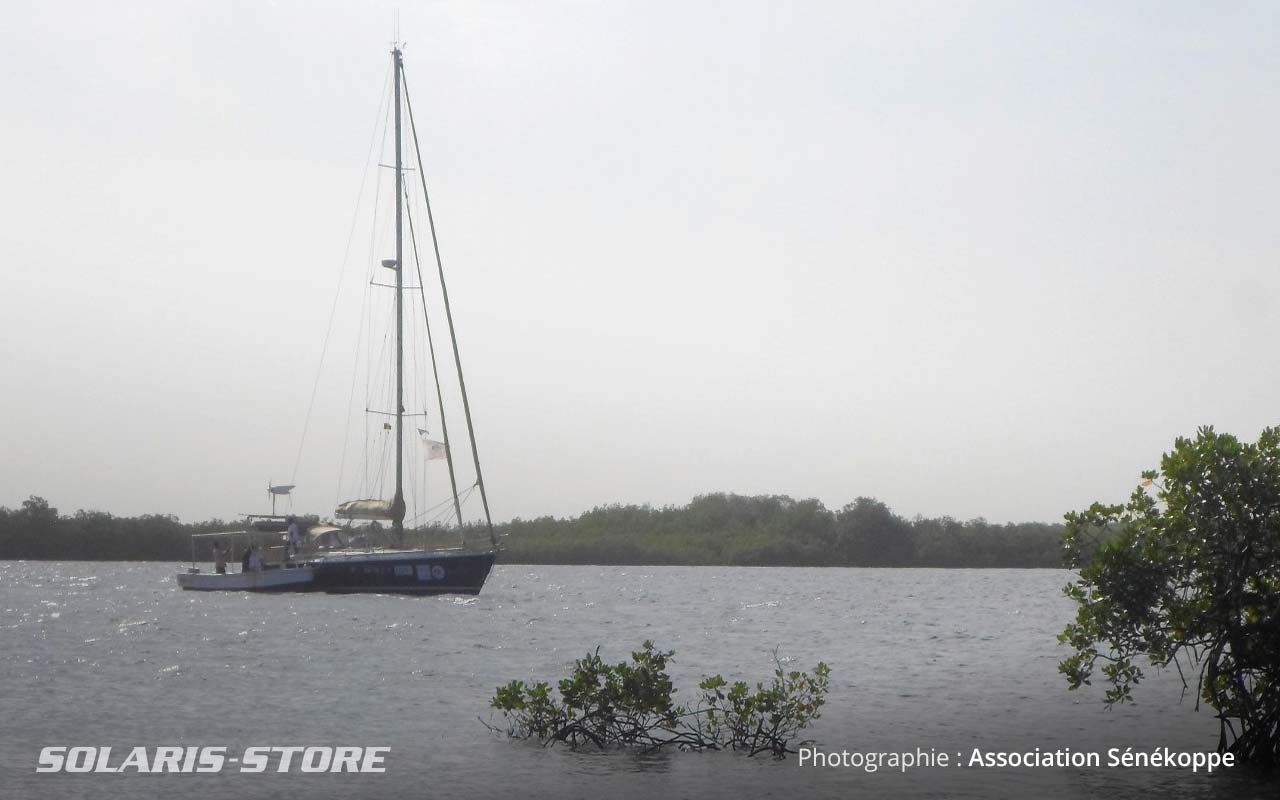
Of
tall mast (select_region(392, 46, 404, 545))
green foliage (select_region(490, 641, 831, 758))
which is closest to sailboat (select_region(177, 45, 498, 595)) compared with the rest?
tall mast (select_region(392, 46, 404, 545))

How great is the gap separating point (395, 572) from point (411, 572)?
950 mm

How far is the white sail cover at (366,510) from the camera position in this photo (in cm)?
6731

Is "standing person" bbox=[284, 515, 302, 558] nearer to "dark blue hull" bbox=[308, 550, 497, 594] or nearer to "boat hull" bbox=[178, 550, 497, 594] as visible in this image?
"boat hull" bbox=[178, 550, 497, 594]

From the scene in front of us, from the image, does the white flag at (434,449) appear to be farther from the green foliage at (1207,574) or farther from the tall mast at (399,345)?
the green foliage at (1207,574)

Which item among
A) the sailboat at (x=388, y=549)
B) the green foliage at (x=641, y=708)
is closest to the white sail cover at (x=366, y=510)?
the sailboat at (x=388, y=549)

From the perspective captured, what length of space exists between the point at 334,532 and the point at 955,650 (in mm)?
37901

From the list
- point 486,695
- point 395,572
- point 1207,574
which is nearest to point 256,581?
point 395,572

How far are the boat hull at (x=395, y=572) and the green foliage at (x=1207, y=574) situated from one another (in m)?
51.9

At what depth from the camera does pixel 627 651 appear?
159 ft

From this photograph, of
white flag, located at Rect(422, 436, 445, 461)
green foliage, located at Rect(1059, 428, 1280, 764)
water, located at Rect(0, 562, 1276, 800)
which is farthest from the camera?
white flag, located at Rect(422, 436, 445, 461)

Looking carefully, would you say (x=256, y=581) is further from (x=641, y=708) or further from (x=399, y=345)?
(x=641, y=708)

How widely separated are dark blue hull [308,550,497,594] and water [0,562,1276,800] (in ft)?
4.19

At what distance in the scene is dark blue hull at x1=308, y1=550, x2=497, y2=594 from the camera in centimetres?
6769

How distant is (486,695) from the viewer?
3322 centimetres
